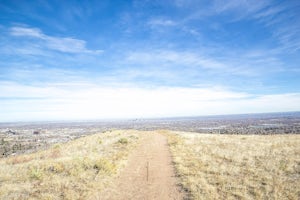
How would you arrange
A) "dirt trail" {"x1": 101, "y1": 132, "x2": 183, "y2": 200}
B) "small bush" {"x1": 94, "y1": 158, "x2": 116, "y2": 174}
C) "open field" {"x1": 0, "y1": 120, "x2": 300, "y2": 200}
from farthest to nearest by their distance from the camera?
"small bush" {"x1": 94, "y1": 158, "x2": 116, "y2": 174} < "open field" {"x1": 0, "y1": 120, "x2": 300, "y2": 200} < "dirt trail" {"x1": 101, "y1": 132, "x2": 183, "y2": 200}

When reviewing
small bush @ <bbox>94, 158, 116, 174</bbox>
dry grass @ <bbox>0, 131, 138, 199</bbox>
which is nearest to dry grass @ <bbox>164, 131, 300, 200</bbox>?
small bush @ <bbox>94, 158, 116, 174</bbox>

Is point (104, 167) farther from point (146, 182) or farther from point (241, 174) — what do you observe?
point (241, 174)

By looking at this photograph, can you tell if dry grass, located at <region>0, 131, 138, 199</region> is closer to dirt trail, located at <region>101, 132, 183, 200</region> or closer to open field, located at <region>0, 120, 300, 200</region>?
open field, located at <region>0, 120, 300, 200</region>

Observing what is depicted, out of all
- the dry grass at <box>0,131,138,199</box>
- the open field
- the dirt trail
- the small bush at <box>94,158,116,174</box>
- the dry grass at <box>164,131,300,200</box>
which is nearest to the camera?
the dry grass at <box>164,131,300,200</box>

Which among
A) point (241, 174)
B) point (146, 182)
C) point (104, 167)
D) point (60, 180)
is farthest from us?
point (104, 167)

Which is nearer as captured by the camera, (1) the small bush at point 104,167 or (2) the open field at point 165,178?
(2) the open field at point 165,178

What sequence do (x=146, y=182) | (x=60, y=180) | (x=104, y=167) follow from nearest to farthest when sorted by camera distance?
(x=146, y=182) < (x=60, y=180) < (x=104, y=167)

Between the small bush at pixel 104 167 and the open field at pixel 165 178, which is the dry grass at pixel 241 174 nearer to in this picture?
the open field at pixel 165 178

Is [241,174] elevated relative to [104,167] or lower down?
lower down

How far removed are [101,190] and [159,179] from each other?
329 centimetres

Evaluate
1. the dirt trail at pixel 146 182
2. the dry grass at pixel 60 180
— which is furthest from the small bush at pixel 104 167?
the dirt trail at pixel 146 182

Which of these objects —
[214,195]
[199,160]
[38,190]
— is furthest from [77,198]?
[199,160]

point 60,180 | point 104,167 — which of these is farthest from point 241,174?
point 60,180

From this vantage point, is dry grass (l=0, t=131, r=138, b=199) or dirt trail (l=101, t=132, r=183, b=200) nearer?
dirt trail (l=101, t=132, r=183, b=200)
